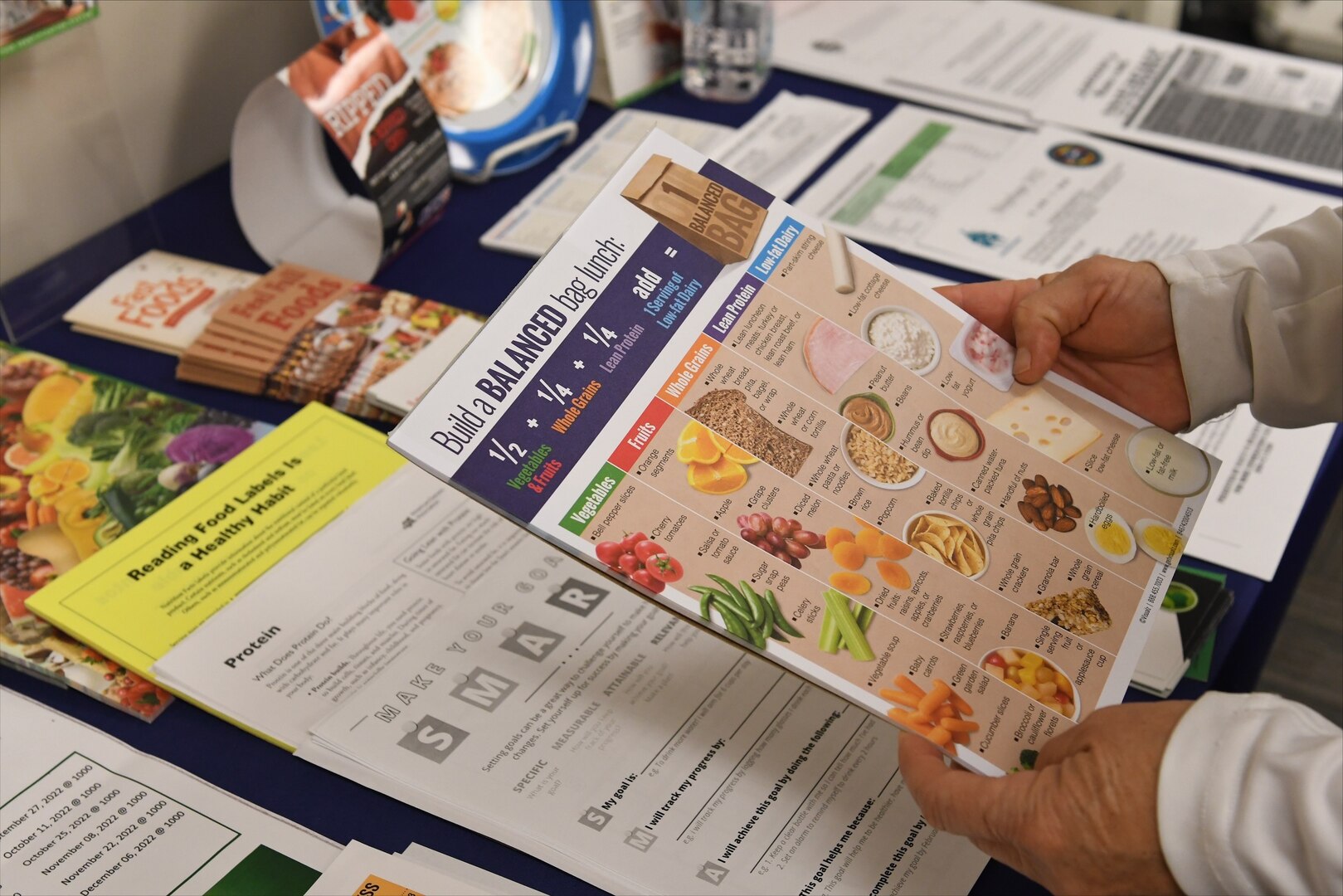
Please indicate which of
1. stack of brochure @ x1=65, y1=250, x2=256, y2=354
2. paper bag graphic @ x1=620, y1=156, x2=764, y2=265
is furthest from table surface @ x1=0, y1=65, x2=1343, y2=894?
paper bag graphic @ x1=620, y1=156, x2=764, y2=265

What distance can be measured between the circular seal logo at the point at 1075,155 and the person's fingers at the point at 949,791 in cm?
88

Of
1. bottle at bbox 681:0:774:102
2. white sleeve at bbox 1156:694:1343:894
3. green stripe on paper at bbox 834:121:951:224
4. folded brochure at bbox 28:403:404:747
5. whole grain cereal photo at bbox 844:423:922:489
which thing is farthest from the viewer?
bottle at bbox 681:0:774:102

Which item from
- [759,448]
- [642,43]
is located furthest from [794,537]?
[642,43]

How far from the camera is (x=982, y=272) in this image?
1167 mm

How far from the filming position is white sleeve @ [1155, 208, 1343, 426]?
81 centimetres

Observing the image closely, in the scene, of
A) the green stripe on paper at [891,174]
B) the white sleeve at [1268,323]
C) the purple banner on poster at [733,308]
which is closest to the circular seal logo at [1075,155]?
the green stripe on paper at [891,174]

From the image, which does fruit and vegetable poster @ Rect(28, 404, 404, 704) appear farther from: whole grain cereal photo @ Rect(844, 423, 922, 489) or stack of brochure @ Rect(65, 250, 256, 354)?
whole grain cereal photo @ Rect(844, 423, 922, 489)

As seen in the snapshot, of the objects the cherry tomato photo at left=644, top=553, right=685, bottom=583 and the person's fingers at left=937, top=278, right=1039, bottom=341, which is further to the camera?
the person's fingers at left=937, top=278, right=1039, bottom=341

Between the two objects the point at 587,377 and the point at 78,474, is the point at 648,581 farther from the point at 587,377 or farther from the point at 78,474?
the point at 78,474

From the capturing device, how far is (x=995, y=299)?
0.88 meters

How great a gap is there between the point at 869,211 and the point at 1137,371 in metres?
0.45

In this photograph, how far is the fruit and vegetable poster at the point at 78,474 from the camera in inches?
31.3

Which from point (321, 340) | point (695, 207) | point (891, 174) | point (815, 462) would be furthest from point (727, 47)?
point (815, 462)

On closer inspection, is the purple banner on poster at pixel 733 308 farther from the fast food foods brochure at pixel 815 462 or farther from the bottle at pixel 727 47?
the bottle at pixel 727 47
